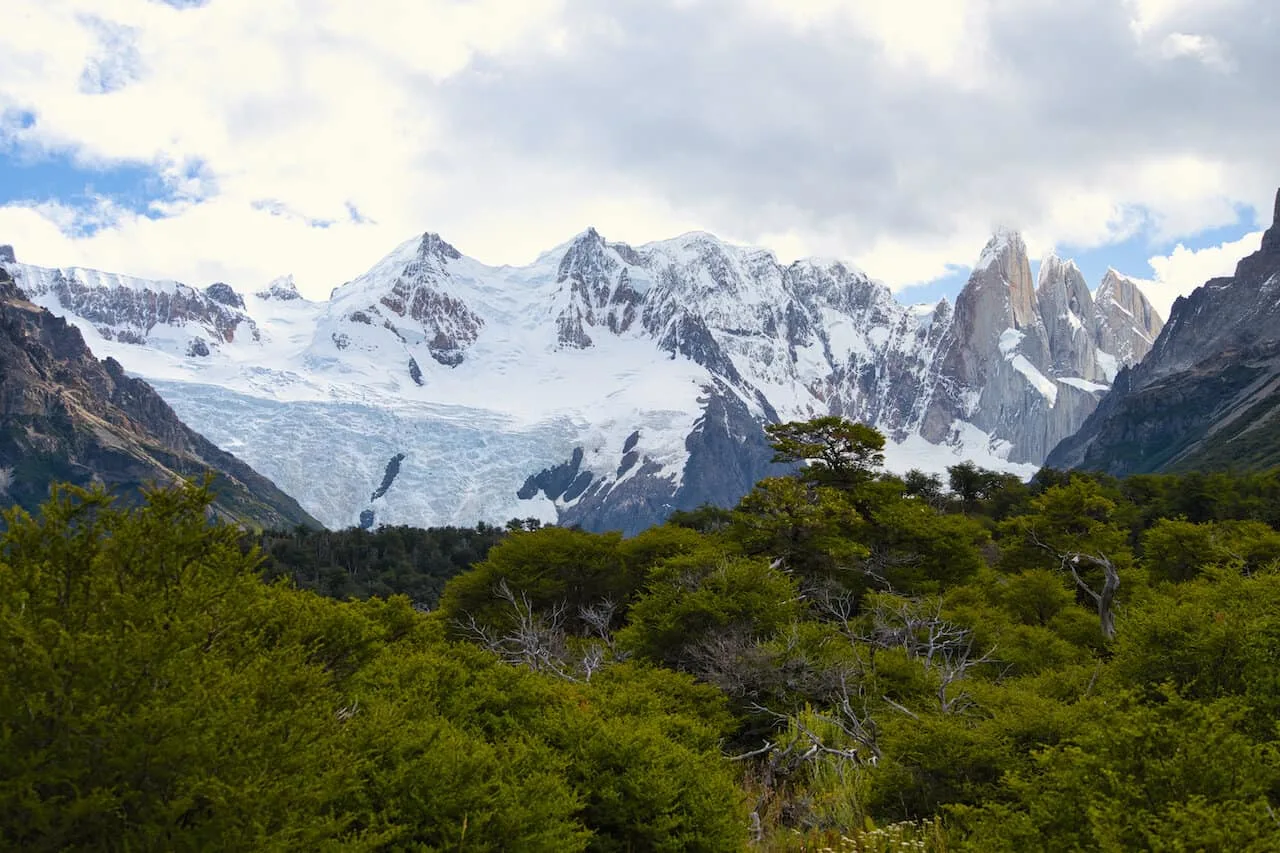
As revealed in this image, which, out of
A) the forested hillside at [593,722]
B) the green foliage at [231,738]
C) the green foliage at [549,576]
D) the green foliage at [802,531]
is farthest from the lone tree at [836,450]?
the green foliage at [231,738]

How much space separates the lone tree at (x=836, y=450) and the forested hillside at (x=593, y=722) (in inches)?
643

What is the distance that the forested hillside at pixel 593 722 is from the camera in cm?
824

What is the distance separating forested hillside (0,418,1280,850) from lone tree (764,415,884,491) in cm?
1633

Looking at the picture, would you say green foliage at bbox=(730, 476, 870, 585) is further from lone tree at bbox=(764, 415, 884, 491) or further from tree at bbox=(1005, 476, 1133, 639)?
Answer: tree at bbox=(1005, 476, 1133, 639)

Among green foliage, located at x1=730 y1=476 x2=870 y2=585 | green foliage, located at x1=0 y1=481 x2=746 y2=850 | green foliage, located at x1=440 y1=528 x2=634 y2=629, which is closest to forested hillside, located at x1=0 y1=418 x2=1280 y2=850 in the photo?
green foliage, located at x1=0 y1=481 x2=746 y2=850

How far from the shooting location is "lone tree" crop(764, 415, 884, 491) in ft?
153

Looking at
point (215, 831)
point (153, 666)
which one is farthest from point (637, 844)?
point (153, 666)

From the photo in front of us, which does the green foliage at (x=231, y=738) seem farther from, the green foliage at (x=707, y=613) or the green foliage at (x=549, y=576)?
the green foliage at (x=549, y=576)

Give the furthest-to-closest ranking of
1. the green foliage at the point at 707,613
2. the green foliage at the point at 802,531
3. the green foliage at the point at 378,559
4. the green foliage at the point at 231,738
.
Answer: the green foliage at the point at 378,559
the green foliage at the point at 802,531
the green foliage at the point at 707,613
the green foliage at the point at 231,738

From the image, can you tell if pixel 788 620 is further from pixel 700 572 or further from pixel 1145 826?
pixel 1145 826

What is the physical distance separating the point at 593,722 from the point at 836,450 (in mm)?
34373

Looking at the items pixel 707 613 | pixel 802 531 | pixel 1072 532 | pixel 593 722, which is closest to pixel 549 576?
pixel 802 531

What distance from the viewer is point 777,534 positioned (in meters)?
41.3

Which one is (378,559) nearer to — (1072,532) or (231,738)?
(1072,532)
